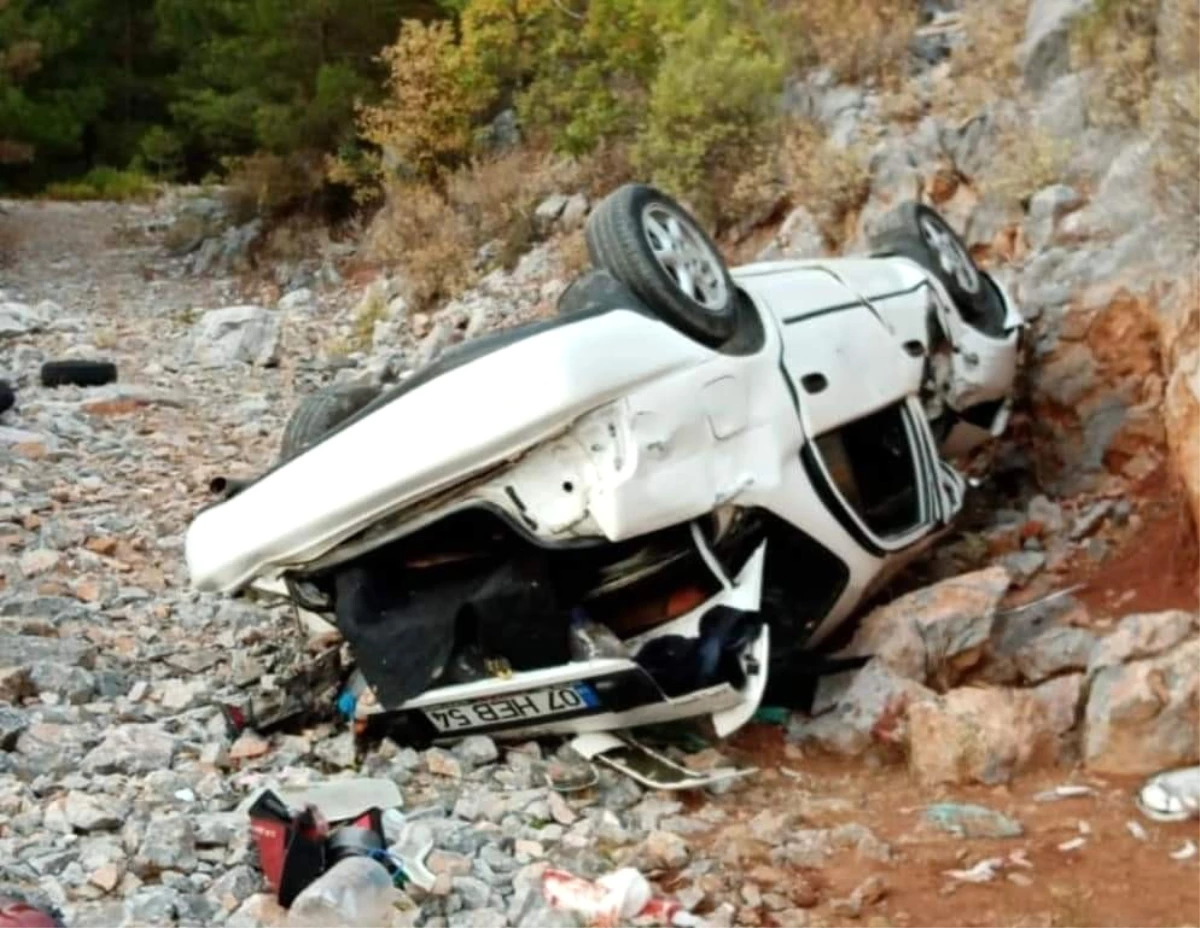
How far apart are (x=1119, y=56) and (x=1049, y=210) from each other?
1007mm

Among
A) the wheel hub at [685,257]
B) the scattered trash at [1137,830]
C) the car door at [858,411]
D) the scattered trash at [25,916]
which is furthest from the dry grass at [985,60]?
the scattered trash at [25,916]

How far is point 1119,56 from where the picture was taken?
28.2 feet

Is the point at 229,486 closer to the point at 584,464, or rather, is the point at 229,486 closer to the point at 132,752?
the point at 132,752

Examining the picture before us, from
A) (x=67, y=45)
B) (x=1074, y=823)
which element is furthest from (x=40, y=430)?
(x=67, y=45)

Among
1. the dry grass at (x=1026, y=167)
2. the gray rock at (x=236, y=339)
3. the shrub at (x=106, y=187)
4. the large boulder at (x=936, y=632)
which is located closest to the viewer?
the large boulder at (x=936, y=632)

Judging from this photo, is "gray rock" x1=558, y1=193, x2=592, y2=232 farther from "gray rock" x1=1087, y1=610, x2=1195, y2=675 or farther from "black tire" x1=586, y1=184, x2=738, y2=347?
"gray rock" x1=1087, y1=610, x2=1195, y2=675

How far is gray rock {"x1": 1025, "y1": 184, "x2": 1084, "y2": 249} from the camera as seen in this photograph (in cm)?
829

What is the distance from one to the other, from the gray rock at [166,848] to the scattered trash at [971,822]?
2006mm

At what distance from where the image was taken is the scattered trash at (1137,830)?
170 inches

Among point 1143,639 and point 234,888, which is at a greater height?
point 234,888

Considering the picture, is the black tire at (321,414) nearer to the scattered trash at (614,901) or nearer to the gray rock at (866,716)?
the gray rock at (866,716)

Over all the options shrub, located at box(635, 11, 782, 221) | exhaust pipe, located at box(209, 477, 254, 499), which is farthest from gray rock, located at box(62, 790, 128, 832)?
shrub, located at box(635, 11, 782, 221)

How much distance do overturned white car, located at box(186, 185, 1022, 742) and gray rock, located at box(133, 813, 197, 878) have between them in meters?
0.88

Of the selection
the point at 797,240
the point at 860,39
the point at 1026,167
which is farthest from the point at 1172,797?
the point at 860,39
